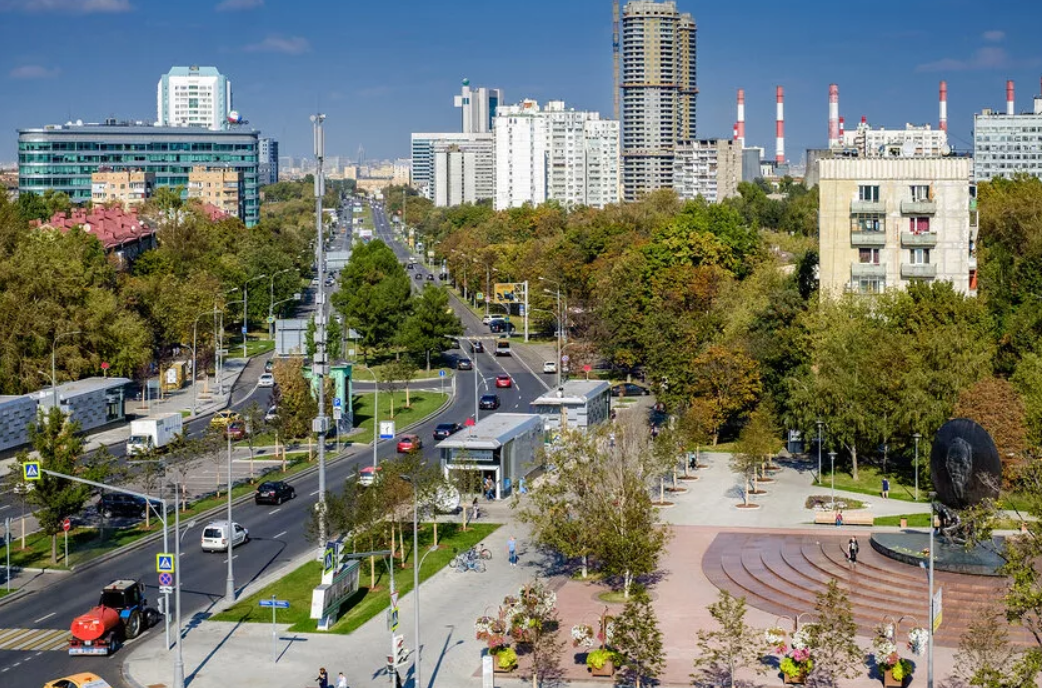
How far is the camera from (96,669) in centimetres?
4166

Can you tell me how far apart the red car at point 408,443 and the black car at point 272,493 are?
11.1m

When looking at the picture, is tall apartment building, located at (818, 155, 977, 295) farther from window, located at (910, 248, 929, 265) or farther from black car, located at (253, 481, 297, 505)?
black car, located at (253, 481, 297, 505)

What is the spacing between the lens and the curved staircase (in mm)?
45938

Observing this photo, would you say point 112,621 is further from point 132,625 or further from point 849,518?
point 849,518

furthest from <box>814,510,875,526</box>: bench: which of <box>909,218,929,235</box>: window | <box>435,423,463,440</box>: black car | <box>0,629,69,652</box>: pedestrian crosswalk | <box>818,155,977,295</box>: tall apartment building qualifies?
<box>0,629,69,652</box>: pedestrian crosswalk

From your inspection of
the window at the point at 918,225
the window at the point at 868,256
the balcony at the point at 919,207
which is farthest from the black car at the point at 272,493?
the window at the point at 918,225

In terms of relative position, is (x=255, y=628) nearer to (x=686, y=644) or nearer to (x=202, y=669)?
(x=202, y=669)

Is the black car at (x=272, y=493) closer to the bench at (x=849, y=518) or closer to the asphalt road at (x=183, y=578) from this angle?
the asphalt road at (x=183, y=578)

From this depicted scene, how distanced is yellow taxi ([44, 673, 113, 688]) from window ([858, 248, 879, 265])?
5967cm

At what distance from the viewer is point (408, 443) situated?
78.8 m

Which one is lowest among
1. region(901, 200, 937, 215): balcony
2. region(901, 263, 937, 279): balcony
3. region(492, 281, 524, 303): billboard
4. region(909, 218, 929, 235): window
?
region(492, 281, 524, 303): billboard

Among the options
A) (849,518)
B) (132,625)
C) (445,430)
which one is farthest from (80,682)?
(445,430)

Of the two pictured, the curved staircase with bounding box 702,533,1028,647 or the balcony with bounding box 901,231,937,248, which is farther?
the balcony with bounding box 901,231,937,248

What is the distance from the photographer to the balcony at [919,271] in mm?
85062
